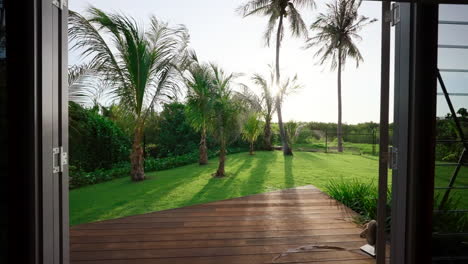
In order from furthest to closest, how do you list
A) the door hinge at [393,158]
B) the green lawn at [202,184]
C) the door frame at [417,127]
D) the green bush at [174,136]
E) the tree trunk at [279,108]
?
the tree trunk at [279,108], the green bush at [174,136], the green lawn at [202,184], the door hinge at [393,158], the door frame at [417,127]

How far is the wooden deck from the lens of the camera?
216cm

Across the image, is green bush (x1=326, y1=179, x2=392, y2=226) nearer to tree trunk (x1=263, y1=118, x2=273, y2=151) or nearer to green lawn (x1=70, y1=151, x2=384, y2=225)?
green lawn (x1=70, y1=151, x2=384, y2=225)

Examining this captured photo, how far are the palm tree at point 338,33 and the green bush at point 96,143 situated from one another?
8.77m

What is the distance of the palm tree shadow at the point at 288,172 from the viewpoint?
235 inches

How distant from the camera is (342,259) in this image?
213 cm

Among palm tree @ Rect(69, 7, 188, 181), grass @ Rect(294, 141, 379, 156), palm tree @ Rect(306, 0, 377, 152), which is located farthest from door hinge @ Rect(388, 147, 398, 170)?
palm tree @ Rect(306, 0, 377, 152)

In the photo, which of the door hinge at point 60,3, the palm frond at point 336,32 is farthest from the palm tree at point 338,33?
the door hinge at point 60,3

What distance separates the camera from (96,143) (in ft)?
20.4

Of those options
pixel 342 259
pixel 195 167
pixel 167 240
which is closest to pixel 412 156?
pixel 342 259

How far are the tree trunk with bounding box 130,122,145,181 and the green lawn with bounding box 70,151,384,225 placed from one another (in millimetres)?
214

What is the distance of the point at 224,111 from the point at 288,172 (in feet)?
9.14

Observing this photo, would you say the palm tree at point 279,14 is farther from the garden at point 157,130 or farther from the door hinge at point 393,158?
the door hinge at point 393,158

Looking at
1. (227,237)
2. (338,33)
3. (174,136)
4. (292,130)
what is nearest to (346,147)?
(292,130)
